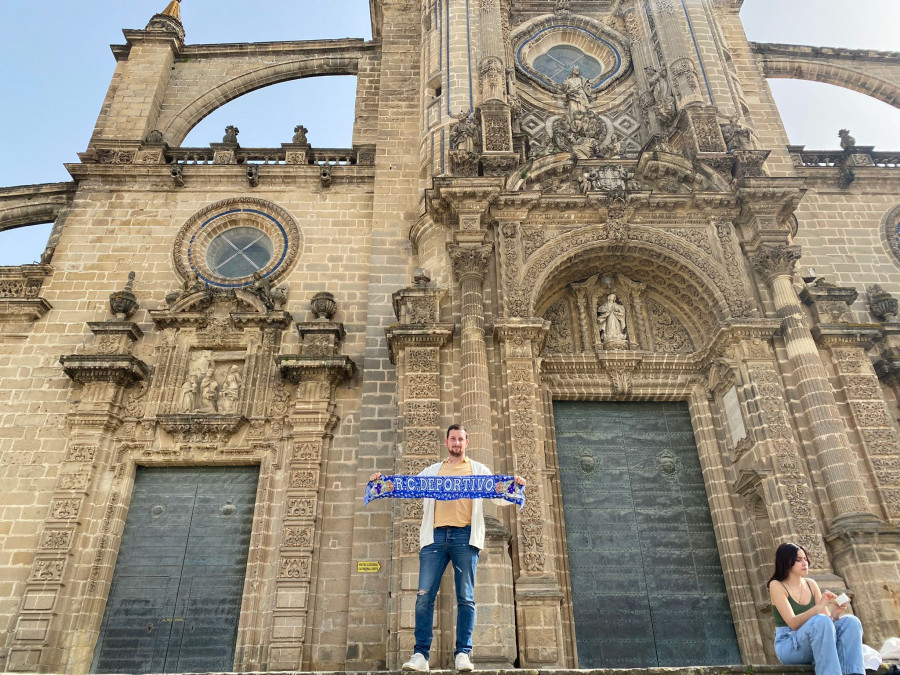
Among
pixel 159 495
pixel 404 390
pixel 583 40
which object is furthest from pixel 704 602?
pixel 583 40

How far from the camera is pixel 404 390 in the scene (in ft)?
35.6

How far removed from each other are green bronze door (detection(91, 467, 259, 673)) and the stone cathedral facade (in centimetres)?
4

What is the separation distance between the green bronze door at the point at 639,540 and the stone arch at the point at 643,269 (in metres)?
1.90

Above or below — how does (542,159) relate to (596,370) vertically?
above

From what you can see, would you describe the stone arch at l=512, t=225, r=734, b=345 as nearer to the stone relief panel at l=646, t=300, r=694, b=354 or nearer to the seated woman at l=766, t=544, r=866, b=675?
the stone relief panel at l=646, t=300, r=694, b=354

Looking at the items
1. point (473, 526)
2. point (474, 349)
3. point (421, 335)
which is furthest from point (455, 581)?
point (421, 335)

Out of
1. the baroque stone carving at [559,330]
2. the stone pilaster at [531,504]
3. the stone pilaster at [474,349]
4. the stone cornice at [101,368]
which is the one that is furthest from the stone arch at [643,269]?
the stone cornice at [101,368]

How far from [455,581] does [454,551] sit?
0.27 m

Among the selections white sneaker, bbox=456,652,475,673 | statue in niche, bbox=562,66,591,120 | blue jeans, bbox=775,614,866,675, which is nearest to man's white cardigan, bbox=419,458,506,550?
white sneaker, bbox=456,652,475,673

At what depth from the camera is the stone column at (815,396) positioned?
32.3ft

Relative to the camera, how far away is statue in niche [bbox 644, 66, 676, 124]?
1455 cm

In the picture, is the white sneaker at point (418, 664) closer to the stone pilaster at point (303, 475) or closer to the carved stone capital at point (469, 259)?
the stone pilaster at point (303, 475)

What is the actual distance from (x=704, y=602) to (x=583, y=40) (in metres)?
13.7

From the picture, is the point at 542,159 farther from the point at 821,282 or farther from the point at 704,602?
the point at 704,602
